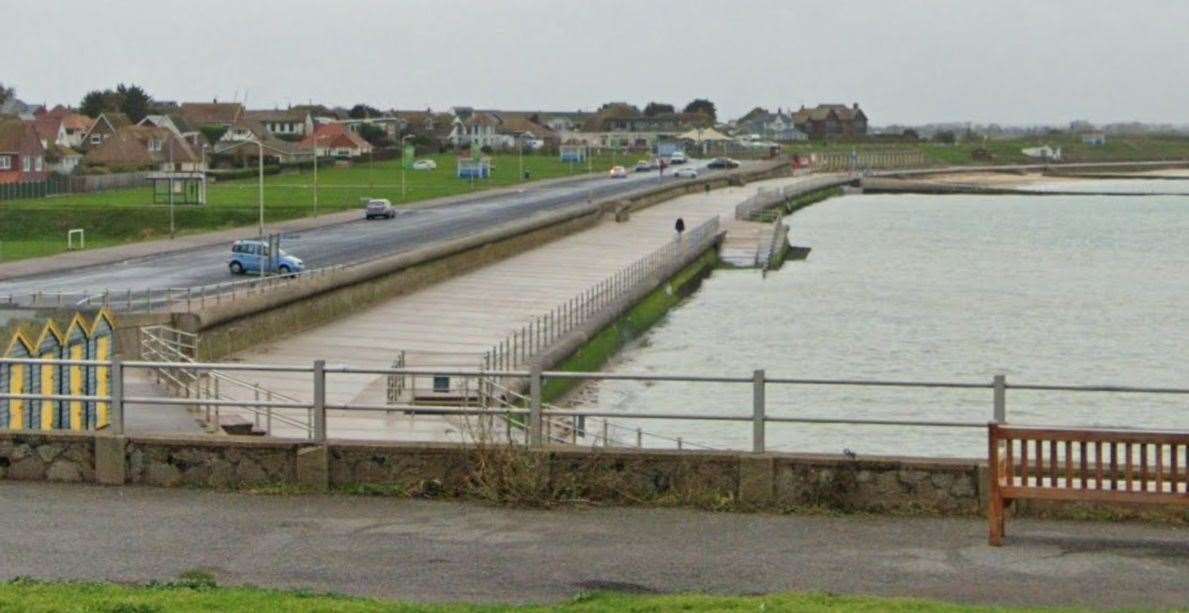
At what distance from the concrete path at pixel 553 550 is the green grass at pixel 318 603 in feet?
1.62

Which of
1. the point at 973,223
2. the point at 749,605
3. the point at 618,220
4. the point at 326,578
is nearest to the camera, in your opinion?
the point at 749,605

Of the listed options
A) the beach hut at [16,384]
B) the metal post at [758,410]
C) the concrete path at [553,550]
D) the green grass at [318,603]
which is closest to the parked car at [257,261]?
the beach hut at [16,384]

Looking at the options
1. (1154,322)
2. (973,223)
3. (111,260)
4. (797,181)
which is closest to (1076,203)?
(797,181)

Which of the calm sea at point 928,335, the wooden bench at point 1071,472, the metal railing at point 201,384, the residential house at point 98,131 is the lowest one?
the calm sea at point 928,335

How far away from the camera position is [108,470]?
16.1m

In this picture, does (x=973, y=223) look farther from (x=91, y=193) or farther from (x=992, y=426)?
(x=992, y=426)

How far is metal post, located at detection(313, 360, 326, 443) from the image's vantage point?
622 inches

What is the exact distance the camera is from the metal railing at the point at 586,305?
46250mm

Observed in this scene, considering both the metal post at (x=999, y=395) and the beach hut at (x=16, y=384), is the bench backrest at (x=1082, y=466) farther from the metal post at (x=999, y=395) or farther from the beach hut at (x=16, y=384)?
the beach hut at (x=16, y=384)

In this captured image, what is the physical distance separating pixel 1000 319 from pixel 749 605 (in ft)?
190

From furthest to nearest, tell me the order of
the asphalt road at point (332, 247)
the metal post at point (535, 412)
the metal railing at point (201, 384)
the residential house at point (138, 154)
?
the residential house at point (138, 154)
the asphalt road at point (332, 247)
the metal railing at point (201, 384)
the metal post at point (535, 412)

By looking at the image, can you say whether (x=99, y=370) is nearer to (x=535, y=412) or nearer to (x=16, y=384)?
(x=16, y=384)

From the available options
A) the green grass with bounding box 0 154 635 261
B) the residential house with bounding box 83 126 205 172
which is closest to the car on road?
the green grass with bounding box 0 154 635 261

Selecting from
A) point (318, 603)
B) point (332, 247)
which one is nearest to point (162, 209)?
point (332, 247)
